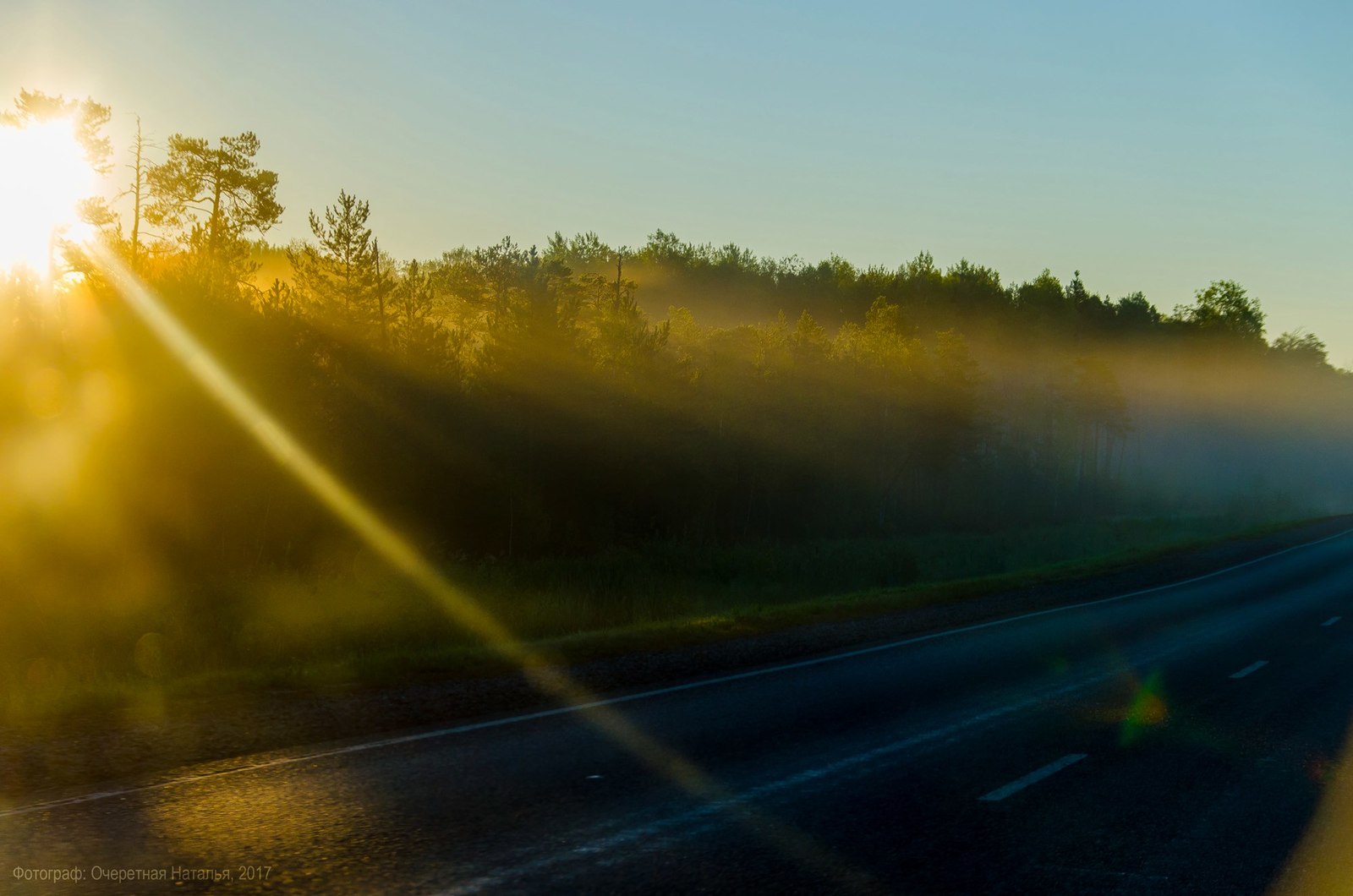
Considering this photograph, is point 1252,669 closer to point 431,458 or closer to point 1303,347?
point 431,458

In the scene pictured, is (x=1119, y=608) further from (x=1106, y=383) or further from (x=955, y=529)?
(x=1106, y=383)

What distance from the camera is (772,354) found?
2653 inches

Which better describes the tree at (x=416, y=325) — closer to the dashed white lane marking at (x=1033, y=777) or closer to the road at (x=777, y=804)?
the road at (x=777, y=804)

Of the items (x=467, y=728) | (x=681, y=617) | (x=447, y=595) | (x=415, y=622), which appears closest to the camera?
(x=467, y=728)

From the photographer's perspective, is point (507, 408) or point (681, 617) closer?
point (681, 617)

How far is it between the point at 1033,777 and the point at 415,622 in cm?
1097

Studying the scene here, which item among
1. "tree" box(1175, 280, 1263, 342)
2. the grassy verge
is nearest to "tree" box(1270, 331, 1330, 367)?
"tree" box(1175, 280, 1263, 342)

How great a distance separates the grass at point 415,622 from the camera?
12.5 metres

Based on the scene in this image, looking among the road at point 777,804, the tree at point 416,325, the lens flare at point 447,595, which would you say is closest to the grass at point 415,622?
Result: the lens flare at point 447,595

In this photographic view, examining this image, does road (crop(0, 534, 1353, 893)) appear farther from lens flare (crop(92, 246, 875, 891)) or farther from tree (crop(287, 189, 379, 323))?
tree (crop(287, 189, 379, 323))

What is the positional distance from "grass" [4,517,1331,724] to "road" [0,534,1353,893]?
283 cm

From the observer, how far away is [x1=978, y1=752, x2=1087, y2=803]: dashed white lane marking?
27.7ft

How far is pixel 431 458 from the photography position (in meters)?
41.1

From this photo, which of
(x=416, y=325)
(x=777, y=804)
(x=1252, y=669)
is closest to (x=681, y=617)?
(x=1252, y=669)
